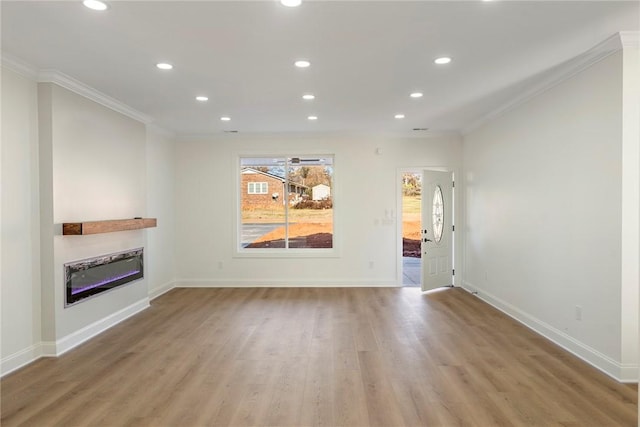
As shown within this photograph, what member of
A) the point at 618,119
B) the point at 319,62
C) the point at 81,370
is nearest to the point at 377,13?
the point at 319,62

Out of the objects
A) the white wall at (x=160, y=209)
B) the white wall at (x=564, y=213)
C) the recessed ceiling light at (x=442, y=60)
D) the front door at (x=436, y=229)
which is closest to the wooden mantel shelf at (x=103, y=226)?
the white wall at (x=160, y=209)

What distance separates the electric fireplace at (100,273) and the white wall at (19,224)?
33cm

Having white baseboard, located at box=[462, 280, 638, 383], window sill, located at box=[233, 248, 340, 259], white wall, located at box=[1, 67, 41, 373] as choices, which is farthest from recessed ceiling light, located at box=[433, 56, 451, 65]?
window sill, located at box=[233, 248, 340, 259]

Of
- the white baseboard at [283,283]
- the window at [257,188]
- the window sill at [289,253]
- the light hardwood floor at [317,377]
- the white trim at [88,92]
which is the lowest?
the light hardwood floor at [317,377]

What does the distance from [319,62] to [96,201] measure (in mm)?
2928

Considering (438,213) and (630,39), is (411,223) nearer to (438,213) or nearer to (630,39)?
(438,213)

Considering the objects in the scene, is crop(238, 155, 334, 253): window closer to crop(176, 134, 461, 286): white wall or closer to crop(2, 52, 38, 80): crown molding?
crop(176, 134, 461, 286): white wall

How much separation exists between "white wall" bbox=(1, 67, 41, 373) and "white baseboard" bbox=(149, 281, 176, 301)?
2.35 metres

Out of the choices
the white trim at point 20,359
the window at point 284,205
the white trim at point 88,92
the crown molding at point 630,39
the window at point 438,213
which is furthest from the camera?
the window at point 284,205

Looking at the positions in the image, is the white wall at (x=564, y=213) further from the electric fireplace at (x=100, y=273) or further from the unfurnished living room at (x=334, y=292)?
the electric fireplace at (x=100, y=273)

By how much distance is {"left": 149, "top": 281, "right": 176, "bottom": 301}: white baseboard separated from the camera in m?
5.96

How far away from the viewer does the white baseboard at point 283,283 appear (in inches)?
266

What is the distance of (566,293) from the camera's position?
3695mm

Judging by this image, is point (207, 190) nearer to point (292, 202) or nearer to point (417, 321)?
point (292, 202)
